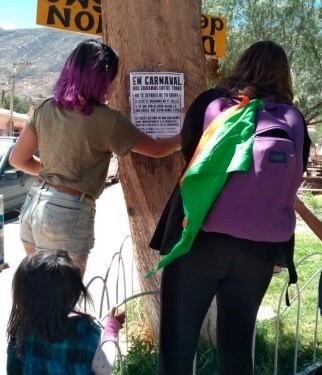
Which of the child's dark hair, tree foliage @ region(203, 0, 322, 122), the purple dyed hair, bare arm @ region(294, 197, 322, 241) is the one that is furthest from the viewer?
tree foliage @ region(203, 0, 322, 122)

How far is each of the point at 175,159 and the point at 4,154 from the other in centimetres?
861

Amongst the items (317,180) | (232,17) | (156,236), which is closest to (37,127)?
(156,236)

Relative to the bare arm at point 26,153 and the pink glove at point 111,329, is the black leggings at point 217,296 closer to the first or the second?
the pink glove at point 111,329

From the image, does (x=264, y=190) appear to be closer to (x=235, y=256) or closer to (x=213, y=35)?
(x=235, y=256)

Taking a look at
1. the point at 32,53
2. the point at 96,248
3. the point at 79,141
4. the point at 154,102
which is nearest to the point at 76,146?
the point at 79,141

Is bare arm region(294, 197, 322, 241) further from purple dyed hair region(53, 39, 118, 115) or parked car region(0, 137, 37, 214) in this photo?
parked car region(0, 137, 37, 214)

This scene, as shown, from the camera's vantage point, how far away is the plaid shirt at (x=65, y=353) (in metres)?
2.10

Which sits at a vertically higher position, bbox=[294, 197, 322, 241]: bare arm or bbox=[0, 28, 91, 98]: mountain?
bbox=[0, 28, 91, 98]: mountain

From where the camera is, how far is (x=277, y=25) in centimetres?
1315

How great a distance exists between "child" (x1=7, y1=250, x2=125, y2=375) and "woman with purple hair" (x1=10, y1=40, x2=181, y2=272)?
0.60 meters

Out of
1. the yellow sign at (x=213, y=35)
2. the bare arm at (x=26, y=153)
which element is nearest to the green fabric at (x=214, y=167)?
the bare arm at (x=26, y=153)

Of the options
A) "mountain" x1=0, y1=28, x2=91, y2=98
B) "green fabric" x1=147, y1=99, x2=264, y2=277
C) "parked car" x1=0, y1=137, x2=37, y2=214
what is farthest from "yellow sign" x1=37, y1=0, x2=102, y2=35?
"mountain" x1=0, y1=28, x2=91, y2=98

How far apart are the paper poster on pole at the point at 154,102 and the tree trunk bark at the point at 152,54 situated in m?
0.05

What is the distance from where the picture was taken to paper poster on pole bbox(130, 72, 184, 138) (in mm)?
3199
